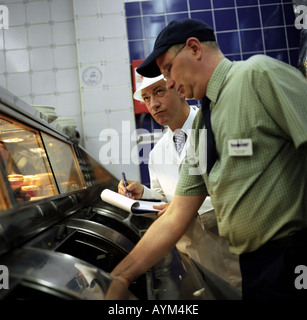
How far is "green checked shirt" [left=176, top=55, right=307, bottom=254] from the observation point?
0.89 m

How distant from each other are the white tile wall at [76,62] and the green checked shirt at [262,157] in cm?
243

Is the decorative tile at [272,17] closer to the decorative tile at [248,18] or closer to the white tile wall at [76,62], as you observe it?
the decorative tile at [248,18]

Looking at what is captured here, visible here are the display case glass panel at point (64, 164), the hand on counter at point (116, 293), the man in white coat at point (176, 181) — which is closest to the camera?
the hand on counter at point (116, 293)

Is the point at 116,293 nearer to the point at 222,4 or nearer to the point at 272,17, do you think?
the point at 222,4

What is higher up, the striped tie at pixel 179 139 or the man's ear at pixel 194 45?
→ the man's ear at pixel 194 45

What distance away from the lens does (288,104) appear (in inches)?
33.1

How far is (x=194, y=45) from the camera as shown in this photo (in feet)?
3.59

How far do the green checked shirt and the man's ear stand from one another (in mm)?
180

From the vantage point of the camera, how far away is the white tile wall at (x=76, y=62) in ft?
11.1

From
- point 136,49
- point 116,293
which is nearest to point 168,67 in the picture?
point 116,293

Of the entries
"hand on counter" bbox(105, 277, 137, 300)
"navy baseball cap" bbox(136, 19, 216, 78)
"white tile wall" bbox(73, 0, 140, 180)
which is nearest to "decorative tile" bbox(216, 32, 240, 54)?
"white tile wall" bbox(73, 0, 140, 180)

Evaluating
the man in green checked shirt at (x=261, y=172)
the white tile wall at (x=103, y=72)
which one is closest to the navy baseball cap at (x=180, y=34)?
the man in green checked shirt at (x=261, y=172)
